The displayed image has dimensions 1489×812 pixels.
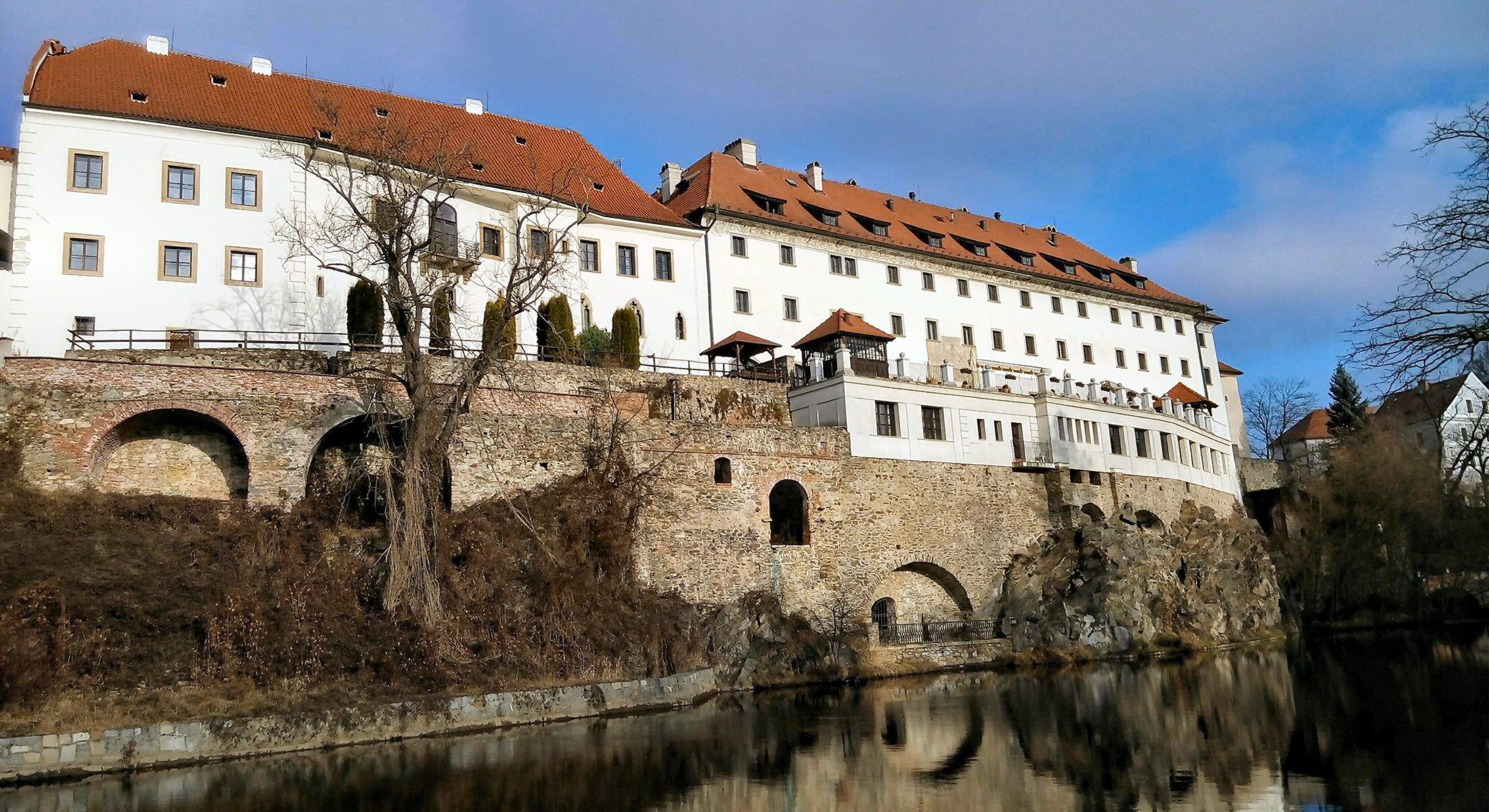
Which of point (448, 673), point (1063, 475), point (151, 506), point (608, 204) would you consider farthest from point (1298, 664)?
point (151, 506)

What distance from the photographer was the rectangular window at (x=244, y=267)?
101 ft

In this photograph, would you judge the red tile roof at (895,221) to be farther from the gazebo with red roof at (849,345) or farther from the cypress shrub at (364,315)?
the cypress shrub at (364,315)

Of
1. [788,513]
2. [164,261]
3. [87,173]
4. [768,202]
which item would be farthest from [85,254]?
[768,202]

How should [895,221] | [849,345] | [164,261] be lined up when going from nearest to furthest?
[164,261], [849,345], [895,221]

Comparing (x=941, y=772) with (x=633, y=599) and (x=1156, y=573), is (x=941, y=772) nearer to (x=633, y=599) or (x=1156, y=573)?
(x=633, y=599)

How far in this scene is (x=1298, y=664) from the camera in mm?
29328

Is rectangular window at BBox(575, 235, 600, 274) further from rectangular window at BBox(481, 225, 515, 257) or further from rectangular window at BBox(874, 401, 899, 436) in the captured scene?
rectangular window at BBox(874, 401, 899, 436)

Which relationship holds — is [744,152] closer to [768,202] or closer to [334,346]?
[768,202]

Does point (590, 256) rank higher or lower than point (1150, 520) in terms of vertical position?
higher

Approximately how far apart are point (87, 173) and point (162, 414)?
10.3 m

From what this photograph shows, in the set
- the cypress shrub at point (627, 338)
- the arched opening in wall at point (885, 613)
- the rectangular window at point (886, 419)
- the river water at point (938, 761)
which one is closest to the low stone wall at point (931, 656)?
the arched opening in wall at point (885, 613)

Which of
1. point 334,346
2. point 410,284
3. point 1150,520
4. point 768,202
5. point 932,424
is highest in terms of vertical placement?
point 768,202

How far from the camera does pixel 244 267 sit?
3109 cm

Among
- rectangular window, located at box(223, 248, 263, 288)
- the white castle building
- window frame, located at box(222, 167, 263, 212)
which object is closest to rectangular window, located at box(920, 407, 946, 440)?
the white castle building
